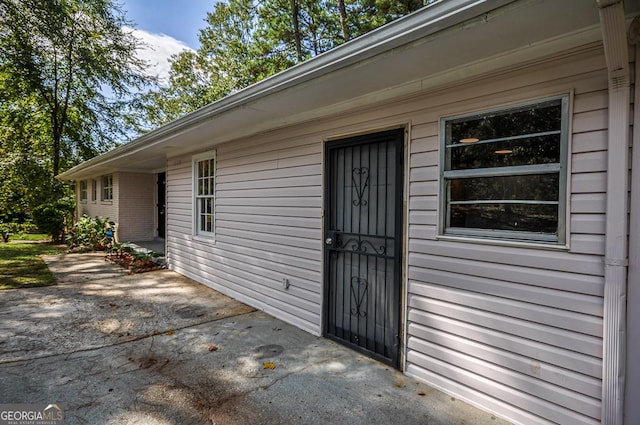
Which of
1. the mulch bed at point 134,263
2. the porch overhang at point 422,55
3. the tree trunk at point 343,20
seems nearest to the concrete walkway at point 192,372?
the mulch bed at point 134,263

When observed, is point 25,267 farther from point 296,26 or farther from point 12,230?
point 296,26

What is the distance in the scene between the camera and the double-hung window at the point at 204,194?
5637 mm

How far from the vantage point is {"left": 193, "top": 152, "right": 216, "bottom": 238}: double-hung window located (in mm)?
5637

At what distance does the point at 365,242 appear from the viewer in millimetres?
3174

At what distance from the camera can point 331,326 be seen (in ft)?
11.4

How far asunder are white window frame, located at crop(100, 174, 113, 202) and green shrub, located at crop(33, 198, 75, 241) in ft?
4.32

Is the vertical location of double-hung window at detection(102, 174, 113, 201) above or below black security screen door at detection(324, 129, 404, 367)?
above

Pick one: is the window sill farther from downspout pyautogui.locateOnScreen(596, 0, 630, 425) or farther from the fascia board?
the fascia board

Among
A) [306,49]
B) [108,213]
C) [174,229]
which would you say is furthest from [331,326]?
[306,49]

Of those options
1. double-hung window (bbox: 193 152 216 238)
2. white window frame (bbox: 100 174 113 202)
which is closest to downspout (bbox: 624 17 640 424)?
double-hung window (bbox: 193 152 216 238)

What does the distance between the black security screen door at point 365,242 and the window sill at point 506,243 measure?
1.52 feet

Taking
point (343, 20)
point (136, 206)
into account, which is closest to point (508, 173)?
point (343, 20)

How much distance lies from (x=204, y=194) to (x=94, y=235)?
20.2ft

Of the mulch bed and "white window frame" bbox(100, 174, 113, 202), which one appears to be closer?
the mulch bed
